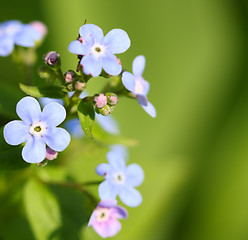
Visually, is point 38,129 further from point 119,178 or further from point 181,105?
point 181,105

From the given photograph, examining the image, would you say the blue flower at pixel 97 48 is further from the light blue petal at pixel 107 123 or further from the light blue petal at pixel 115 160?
the light blue petal at pixel 107 123

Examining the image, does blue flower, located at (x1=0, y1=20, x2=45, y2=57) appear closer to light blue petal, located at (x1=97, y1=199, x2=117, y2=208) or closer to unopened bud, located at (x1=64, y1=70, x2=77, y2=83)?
unopened bud, located at (x1=64, y1=70, x2=77, y2=83)

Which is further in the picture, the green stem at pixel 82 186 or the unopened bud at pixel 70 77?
the green stem at pixel 82 186

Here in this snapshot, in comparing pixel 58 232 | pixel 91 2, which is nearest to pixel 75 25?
pixel 91 2

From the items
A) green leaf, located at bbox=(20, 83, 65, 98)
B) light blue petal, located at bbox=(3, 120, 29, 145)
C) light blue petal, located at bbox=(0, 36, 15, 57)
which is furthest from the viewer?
light blue petal, located at bbox=(0, 36, 15, 57)

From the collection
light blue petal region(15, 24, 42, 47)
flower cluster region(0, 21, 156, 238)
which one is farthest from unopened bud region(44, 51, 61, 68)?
light blue petal region(15, 24, 42, 47)

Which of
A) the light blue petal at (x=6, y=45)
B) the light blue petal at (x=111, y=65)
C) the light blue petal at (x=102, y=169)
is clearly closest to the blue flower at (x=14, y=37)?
the light blue petal at (x=6, y=45)
